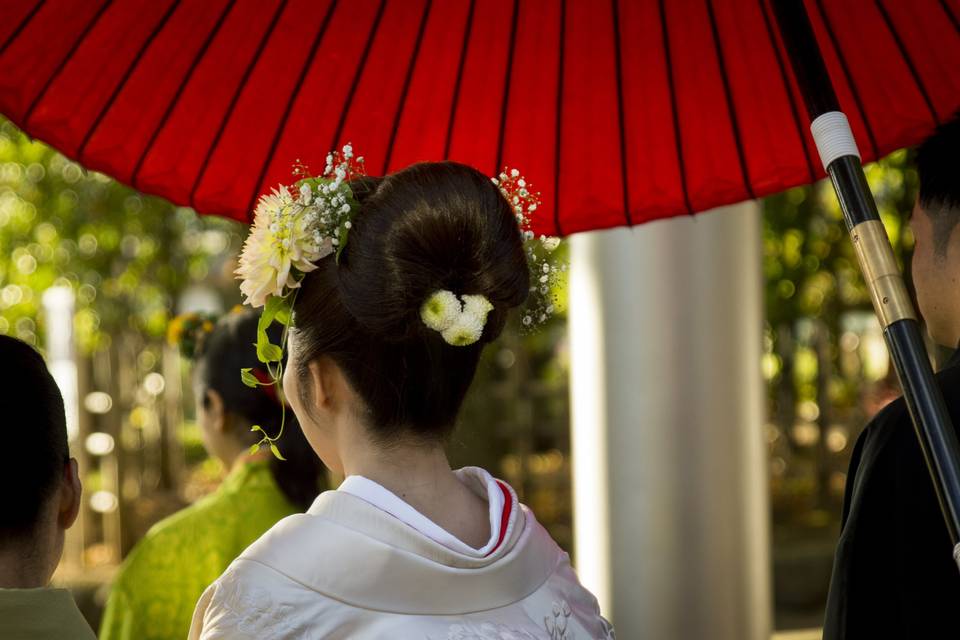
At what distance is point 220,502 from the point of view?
9.21 ft

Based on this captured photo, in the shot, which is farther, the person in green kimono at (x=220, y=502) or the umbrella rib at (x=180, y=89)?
the person in green kimono at (x=220, y=502)

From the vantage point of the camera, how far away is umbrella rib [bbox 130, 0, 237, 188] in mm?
1859

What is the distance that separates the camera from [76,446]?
918cm

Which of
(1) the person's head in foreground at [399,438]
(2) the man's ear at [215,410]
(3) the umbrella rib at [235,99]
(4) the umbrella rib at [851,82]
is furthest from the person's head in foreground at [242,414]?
(4) the umbrella rib at [851,82]

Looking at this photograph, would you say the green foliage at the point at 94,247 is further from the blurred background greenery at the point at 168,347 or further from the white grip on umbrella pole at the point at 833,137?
the white grip on umbrella pole at the point at 833,137

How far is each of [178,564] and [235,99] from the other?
4.16ft

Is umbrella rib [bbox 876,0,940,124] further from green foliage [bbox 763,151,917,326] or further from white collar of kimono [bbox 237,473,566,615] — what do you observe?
green foliage [bbox 763,151,917,326]

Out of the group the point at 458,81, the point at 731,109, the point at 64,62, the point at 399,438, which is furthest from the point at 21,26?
the point at 731,109

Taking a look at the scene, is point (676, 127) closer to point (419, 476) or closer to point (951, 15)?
point (951, 15)

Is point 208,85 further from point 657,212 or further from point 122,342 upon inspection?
point 122,342

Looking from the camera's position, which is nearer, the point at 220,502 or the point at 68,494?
the point at 68,494

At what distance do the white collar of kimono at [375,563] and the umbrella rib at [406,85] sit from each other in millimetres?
691

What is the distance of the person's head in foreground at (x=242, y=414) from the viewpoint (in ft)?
9.34

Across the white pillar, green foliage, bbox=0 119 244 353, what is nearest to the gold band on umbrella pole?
the white pillar
